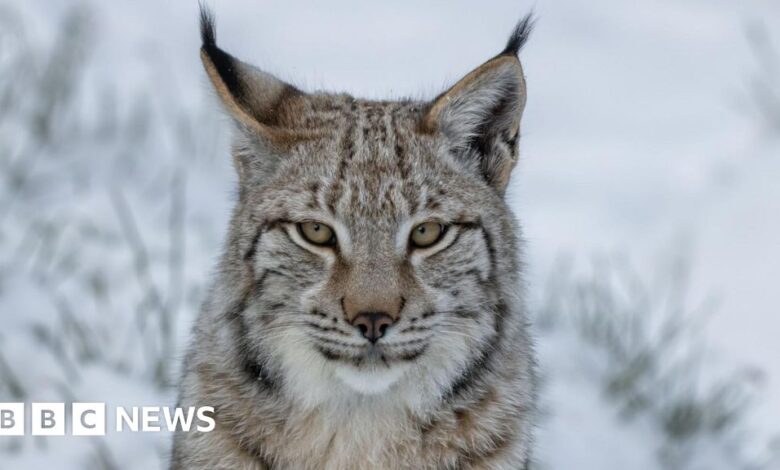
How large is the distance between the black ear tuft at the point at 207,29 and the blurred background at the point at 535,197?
0.16m

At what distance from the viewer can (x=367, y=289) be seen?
3830 millimetres

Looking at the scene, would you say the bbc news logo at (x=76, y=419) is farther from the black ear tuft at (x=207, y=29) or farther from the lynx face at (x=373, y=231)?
the black ear tuft at (x=207, y=29)

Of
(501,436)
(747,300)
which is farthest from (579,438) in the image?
(501,436)

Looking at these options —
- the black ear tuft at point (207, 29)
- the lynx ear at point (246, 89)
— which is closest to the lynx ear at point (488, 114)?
the lynx ear at point (246, 89)

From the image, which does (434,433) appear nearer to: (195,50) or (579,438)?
(579,438)

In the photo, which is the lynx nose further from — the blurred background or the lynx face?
the blurred background

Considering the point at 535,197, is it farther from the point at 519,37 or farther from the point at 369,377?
the point at 369,377

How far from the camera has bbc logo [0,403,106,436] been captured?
5336 mm

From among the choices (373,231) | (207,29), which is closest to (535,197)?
(207,29)

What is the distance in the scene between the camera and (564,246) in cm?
759

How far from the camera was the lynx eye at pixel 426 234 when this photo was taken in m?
→ 3.99

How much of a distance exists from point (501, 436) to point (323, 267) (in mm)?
733

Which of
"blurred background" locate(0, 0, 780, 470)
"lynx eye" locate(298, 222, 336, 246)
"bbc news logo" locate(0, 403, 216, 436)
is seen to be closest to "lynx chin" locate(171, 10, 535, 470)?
"lynx eye" locate(298, 222, 336, 246)

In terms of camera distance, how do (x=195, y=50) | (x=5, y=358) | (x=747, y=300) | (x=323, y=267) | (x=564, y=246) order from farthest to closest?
(x=195, y=50) → (x=564, y=246) → (x=747, y=300) → (x=5, y=358) → (x=323, y=267)
